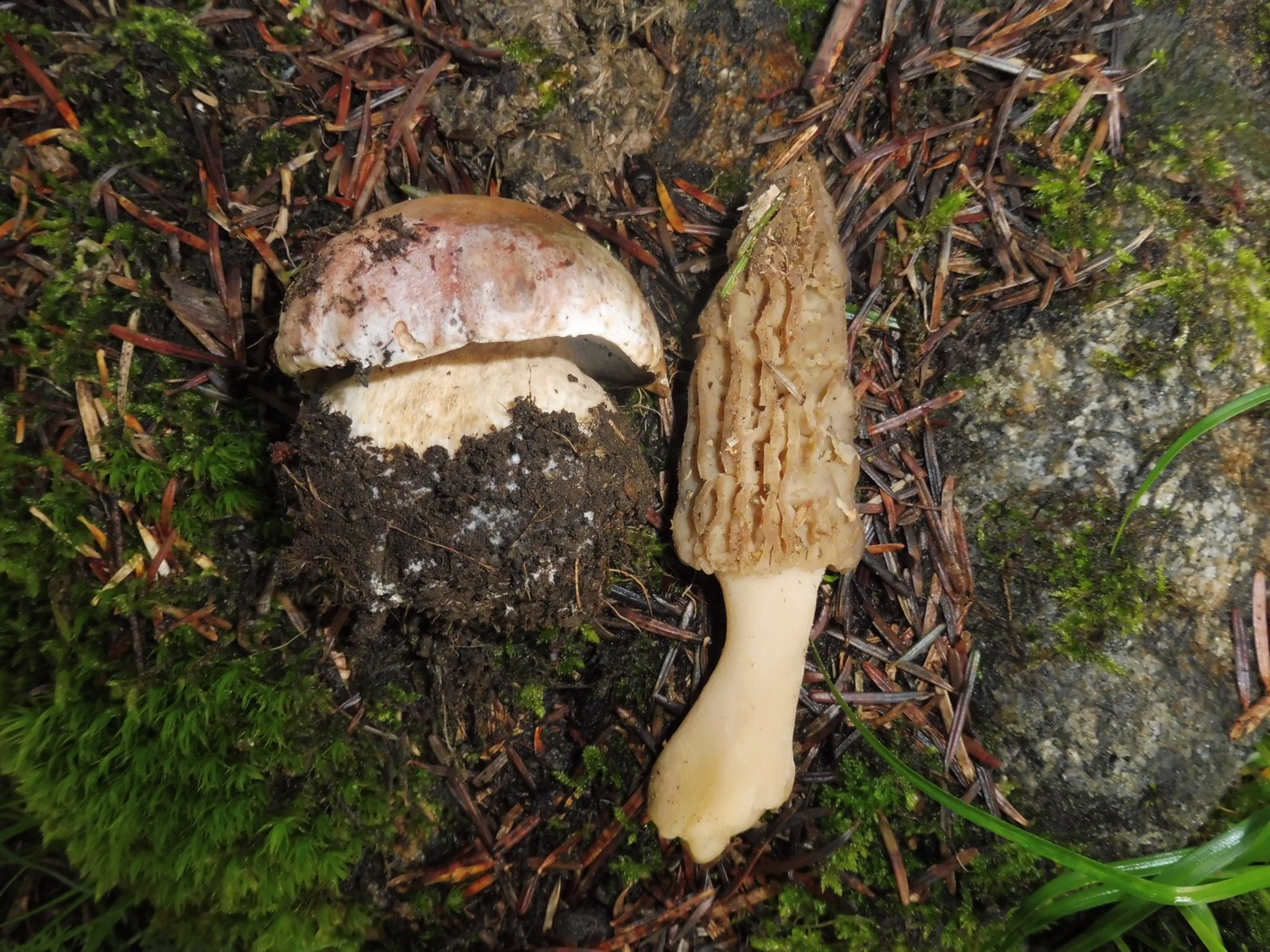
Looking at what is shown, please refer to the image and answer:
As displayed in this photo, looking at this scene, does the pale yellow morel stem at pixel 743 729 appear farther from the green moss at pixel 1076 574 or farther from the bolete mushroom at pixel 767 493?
the green moss at pixel 1076 574

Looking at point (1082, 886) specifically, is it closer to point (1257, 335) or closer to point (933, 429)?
point (933, 429)

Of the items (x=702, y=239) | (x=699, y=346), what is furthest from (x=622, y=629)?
(x=702, y=239)

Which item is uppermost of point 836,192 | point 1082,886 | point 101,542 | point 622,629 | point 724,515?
point 836,192

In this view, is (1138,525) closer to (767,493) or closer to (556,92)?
(767,493)

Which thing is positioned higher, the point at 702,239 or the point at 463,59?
the point at 463,59

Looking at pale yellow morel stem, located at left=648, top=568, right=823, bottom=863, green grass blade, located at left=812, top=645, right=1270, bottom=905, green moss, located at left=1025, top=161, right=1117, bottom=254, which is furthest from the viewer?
green moss, located at left=1025, top=161, right=1117, bottom=254

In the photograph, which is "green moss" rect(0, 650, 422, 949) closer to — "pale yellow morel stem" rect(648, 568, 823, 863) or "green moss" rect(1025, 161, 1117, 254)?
"pale yellow morel stem" rect(648, 568, 823, 863)

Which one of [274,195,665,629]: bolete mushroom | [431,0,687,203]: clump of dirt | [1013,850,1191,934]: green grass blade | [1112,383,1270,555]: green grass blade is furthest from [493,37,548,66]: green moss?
[1013,850,1191,934]: green grass blade
